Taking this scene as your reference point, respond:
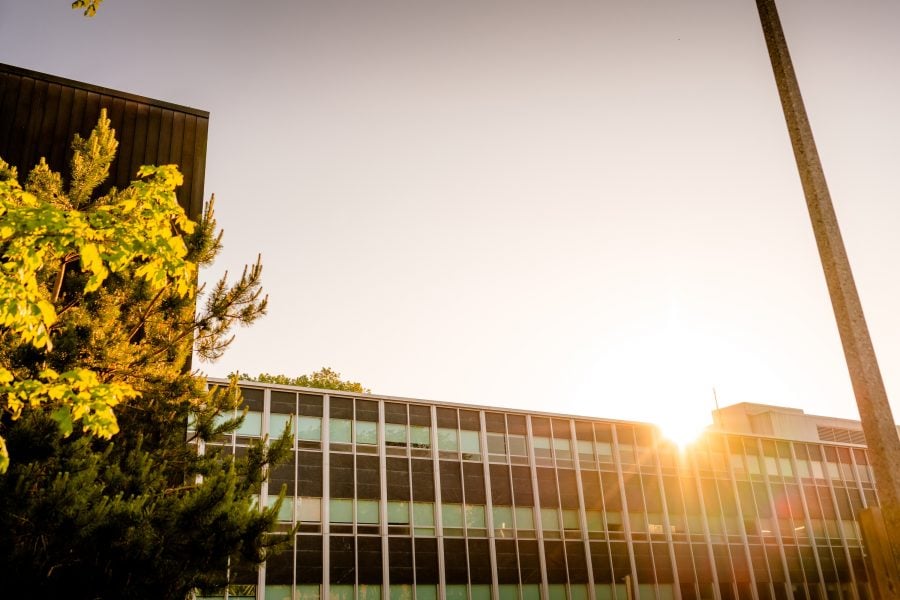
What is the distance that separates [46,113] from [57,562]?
12044 mm

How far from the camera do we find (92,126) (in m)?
17.3

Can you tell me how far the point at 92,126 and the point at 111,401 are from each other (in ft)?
42.0

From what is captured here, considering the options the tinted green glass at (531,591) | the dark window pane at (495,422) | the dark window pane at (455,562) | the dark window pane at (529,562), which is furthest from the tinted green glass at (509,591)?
the dark window pane at (495,422)

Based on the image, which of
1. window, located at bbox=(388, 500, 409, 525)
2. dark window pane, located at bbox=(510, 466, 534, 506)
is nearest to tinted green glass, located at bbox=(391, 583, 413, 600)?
window, located at bbox=(388, 500, 409, 525)

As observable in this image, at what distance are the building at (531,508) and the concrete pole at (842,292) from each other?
24.5 metres

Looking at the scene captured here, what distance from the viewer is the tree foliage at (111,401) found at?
23.0 feet

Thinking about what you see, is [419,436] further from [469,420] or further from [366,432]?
[469,420]

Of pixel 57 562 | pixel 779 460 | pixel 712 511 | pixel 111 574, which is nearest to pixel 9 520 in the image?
pixel 57 562

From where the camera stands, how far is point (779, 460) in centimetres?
4541

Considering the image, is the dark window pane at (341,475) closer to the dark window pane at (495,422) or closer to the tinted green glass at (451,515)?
the tinted green glass at (451,515)

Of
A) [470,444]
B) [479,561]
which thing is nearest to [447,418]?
[470,444]

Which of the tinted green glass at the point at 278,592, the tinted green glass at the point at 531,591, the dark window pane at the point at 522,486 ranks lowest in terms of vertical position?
the tinted green glass at the point at 531,591

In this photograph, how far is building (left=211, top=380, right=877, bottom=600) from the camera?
30.6 metres

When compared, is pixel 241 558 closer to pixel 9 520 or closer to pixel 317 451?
pixel 9 520
